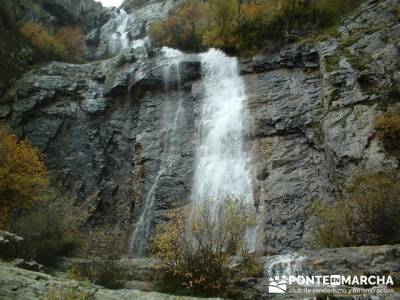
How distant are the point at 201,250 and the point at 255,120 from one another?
13477mm

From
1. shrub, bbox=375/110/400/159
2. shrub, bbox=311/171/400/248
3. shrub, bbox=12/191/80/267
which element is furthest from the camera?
shrub, bbox=375/110/400/159

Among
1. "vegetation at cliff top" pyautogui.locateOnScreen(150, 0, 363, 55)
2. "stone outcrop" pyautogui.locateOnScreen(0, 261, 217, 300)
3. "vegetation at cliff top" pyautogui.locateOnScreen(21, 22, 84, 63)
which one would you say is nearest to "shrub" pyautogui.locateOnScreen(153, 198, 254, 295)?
"stone outcrop" pyautogui.locateOnScreen(0, 261, 217, 300)

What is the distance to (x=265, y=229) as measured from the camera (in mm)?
22875

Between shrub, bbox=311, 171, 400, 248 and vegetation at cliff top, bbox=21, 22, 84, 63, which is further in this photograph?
vegetation at cliff top, bbox=21, 22, 84, 63

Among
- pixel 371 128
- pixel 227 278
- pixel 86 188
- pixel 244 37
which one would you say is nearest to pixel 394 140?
pixel 371 128

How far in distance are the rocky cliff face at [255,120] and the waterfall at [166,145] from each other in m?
0.29

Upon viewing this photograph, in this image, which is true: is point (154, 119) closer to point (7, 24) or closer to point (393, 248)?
point (7, 24)

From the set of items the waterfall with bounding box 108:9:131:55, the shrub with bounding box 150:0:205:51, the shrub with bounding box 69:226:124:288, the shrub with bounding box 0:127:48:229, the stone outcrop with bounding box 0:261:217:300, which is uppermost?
the waterfall with bounding box 108:9:131:55

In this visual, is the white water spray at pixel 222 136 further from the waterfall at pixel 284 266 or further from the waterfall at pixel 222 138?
the waterfall at pixel 284 266

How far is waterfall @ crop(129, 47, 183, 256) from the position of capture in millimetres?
26125

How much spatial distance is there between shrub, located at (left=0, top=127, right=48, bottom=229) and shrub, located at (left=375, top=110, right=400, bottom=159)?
18.8 metres

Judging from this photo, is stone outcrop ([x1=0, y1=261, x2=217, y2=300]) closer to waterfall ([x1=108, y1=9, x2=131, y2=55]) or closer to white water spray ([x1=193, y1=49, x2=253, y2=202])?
white water spray ([x1=193, y1=49, x2=253, y2=202])

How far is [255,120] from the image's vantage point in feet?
92.0

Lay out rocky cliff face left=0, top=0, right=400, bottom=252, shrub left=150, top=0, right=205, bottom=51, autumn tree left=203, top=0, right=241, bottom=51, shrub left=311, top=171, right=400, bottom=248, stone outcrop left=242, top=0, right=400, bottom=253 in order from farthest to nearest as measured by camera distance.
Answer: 1. shrub left=150, top=0, right=205, bottom=51
2. autumn tree left=203, top=0, right=241, bottom=51
3. rocky cliff face left=0, top=0, right=400, bottom=252
4. stone outcrop left=242, top=0, right=400, bottom=253
5. shrub left=311, top=171, right=400, bottom=248
